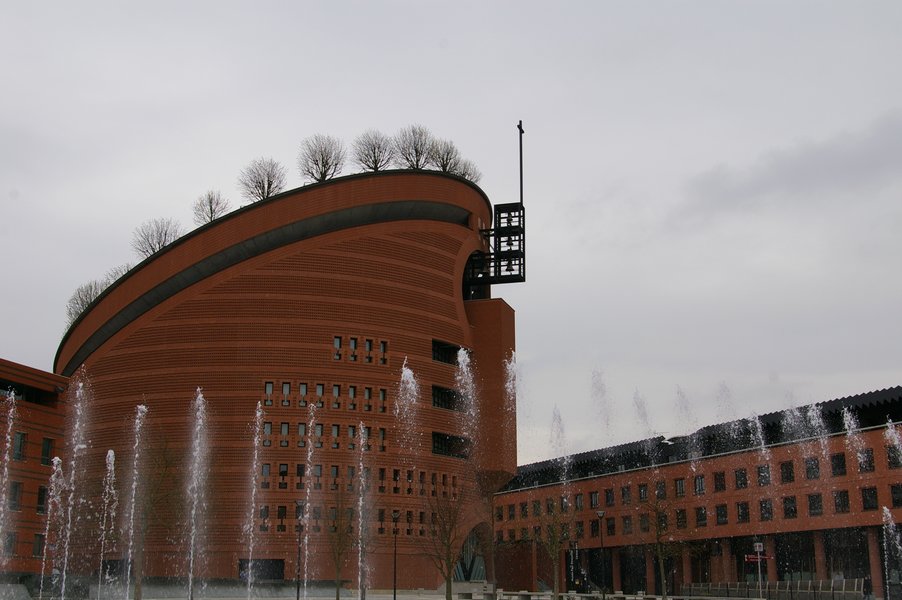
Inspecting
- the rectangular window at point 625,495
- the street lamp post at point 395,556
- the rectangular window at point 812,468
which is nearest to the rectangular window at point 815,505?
the rectangular window at point 812,468

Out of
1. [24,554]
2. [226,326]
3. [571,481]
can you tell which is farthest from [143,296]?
[571,481]

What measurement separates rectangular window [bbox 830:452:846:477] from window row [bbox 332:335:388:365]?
100 feet

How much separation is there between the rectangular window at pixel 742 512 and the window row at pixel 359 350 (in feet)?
87.4

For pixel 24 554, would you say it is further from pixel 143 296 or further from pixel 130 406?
pixel 143 296

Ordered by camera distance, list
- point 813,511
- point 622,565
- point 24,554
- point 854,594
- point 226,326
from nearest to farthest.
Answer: point 24,554
point 854,594
point 813,511
point 226,326
point 622,565

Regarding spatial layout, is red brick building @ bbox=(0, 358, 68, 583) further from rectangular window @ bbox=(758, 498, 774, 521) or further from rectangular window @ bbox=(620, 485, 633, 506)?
rectangular window @ bbox=(758, 498, 774, 521)

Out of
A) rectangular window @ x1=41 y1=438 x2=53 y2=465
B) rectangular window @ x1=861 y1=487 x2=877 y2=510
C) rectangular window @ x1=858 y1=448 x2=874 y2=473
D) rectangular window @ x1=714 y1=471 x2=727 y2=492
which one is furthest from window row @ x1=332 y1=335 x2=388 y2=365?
rectangular window @ x1=861 y1=487 x2=877 y2=510

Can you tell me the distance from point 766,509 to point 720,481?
4956mm

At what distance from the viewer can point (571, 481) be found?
8956 cm

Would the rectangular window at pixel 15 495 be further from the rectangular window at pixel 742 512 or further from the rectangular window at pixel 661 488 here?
the rectangular window at pixel 742 512

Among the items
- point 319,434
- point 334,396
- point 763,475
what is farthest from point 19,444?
point 763,475

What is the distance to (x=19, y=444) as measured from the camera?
54.8 metres

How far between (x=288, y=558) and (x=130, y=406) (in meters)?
15.8

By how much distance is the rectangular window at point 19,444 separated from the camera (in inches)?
2140
